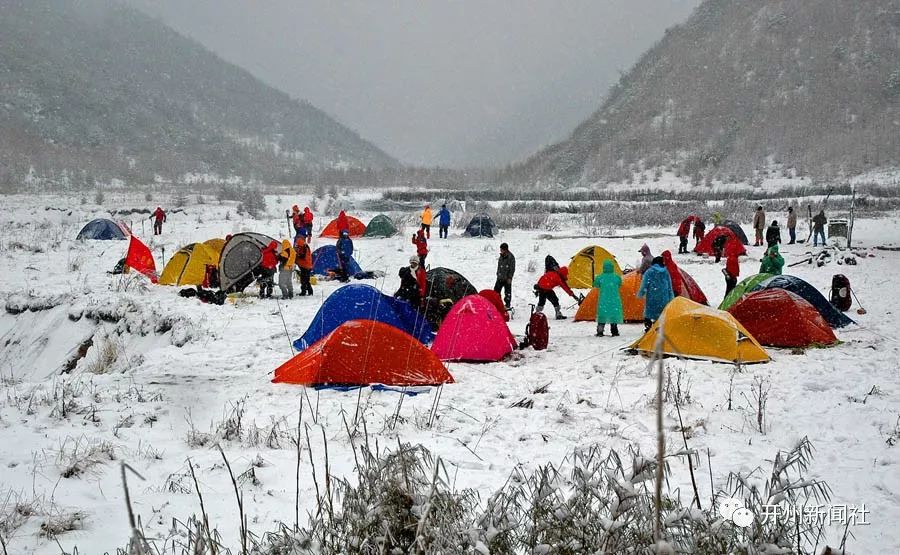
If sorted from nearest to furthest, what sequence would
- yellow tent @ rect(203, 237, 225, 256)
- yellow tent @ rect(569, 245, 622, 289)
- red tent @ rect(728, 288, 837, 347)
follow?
red tent @ rect(728, 288, 837, 347)
yellow tent @ rect(569, 245, 622, 289)
yellow tent @ rect(203, 237, 225, 256)

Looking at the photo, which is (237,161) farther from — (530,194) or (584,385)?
(584,385)

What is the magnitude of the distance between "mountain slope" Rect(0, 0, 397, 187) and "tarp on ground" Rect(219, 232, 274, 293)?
55632mm

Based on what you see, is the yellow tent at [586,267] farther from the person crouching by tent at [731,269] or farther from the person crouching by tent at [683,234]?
the person crouching by tent at [683,234]

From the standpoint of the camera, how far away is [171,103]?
9938 cm

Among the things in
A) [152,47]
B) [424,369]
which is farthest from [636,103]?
[152,47]

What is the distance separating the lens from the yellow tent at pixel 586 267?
1415 centimetres

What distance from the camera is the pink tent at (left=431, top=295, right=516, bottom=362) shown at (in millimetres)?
7703

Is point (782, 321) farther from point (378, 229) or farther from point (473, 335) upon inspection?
point (378, 229)

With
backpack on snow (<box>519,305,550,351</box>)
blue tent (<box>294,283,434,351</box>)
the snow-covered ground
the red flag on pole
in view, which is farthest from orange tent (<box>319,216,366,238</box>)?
backpack on snow (<box>519,305,550,351</box>)

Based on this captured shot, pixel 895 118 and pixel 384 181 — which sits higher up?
pixel 895 118

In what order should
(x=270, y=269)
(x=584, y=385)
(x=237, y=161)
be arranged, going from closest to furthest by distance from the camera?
(x=584, y=385), (x=270, y=269), (x=237, y=161)

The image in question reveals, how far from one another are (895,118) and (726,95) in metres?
15.5

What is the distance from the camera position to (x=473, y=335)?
25.4ft

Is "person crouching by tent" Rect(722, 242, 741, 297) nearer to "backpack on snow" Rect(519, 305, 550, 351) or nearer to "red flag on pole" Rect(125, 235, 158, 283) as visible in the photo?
"backpack on snow" Rect(519, 305, 550, 351)
